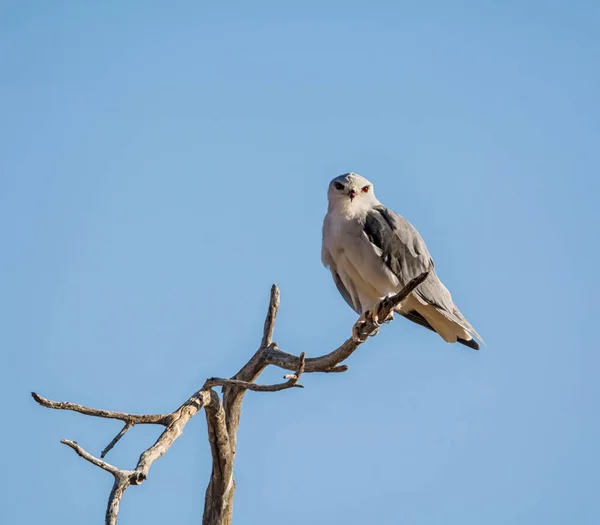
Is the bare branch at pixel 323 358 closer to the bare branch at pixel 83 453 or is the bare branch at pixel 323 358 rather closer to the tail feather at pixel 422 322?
the tail feather at pixel 422 322

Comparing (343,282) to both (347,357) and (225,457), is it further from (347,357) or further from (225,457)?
(225,457)

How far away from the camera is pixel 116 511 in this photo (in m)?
5.80

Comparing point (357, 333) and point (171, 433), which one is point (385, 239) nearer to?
point (357, 333)

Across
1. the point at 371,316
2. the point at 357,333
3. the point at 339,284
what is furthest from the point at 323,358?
the point at 339,284

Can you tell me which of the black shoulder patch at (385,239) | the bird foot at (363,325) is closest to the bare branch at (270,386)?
the bird foot at (363,325)

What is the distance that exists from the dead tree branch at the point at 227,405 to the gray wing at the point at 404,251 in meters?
0.51

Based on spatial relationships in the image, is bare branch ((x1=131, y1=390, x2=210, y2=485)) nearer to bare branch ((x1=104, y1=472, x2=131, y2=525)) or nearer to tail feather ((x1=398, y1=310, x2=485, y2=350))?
bare branch ((x1=104, y1=472, x2=131, y2=525))

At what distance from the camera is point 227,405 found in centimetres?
798

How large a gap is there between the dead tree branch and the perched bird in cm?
46

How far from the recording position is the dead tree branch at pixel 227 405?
6555 mm

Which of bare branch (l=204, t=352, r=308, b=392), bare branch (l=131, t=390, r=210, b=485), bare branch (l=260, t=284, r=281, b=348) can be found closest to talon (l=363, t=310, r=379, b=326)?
bare branch (l=260, t=284, r=281, b=348)

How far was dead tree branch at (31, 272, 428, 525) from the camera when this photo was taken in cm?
655

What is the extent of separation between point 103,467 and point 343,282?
407 centimetres

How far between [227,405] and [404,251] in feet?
7.42
